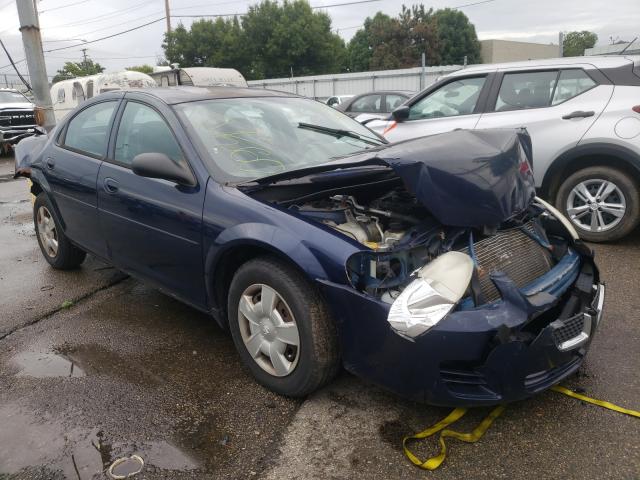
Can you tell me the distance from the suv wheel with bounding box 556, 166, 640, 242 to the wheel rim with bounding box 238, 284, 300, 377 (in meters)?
3.81

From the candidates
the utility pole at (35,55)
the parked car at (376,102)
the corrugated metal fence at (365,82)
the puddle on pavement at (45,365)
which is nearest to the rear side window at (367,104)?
the parked car at (376,102)

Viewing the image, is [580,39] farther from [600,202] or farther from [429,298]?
[429,298]

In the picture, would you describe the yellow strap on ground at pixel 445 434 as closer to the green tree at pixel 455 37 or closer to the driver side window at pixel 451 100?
the driver side window at pixel 451 100

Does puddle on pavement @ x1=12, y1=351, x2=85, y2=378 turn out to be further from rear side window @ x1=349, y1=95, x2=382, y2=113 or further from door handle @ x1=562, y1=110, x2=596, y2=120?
rear side window @ x1=349, y1=95, x2=382, y2=113

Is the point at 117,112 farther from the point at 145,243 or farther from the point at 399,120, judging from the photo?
the point at 399,120

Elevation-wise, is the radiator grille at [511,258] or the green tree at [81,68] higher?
the green tree at [81,68]

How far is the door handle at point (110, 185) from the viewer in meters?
3.60

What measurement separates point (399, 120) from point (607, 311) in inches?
126

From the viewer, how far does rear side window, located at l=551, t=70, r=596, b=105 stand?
5215 millimetres

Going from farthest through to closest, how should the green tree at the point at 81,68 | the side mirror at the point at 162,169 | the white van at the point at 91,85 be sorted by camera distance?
the green tree at the point at 81,68
the white van at the point at 91,85
the side mirror at the point at 162,169

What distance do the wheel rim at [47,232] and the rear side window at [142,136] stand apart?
155cm

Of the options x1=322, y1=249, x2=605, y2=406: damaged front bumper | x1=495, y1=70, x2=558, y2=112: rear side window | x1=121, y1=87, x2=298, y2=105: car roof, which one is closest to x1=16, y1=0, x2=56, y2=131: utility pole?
x1=121, y1=87, x2=298, y2=105: car roof

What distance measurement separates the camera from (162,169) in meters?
2.99

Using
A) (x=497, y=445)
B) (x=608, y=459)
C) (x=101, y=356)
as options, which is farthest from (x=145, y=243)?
(x=608, y=459)
